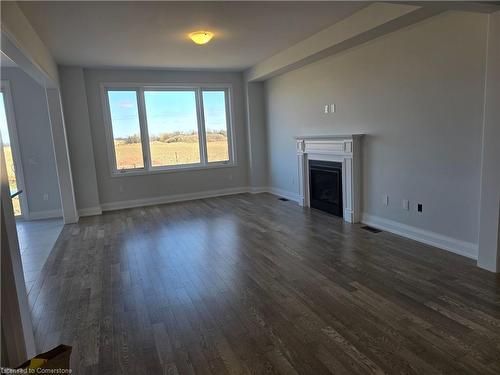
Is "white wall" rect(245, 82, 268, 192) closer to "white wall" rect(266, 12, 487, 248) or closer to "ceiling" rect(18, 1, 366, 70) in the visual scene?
"ceiling" rect(18, 1, 366, 70)

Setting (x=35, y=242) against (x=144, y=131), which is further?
(x=144, y=131)

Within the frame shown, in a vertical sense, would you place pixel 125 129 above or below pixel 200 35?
below

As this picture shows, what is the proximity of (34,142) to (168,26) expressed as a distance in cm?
378

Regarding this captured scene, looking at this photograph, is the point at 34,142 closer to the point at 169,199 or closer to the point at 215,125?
the point at 169,199

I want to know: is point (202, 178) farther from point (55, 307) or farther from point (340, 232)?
point (55, 307)

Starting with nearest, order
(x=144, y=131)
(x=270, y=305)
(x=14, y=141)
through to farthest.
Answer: (x=270, y=305)
(x=14, y=141)
(x=144, y=131)

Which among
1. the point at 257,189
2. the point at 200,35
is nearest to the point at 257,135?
the point at 257,189

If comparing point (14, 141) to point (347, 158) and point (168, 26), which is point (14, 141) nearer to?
point (168, 26)

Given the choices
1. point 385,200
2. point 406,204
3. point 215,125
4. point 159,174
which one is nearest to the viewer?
point 406,204

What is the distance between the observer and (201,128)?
7.10m

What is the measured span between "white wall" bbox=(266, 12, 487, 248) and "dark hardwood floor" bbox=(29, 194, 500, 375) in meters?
0.50

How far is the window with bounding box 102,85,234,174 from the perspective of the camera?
21.1ft

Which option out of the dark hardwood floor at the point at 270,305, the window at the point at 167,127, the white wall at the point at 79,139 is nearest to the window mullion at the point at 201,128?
the window at the point at 167,127

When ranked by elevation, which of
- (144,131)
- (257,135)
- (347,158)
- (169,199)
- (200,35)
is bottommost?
(169,199)
